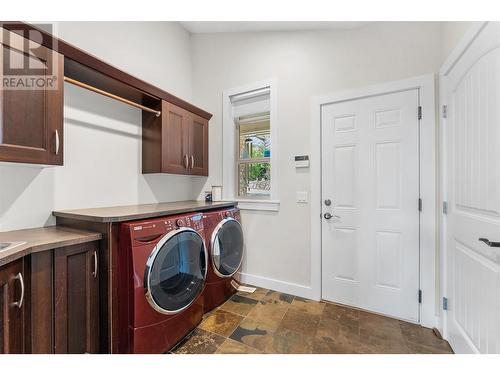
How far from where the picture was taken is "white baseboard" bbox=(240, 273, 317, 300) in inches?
90.3

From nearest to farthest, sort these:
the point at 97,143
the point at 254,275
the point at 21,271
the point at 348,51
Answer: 1. the point at 21,271
2. the point at 97,143
3. the point at 348,51
4. the point at 254,275

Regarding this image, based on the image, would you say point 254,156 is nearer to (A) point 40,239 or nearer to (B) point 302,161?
(B) point 302,161

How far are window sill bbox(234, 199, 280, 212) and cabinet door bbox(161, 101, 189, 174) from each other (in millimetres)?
738

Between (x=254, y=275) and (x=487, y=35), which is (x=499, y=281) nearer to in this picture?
(x=487, y=35)

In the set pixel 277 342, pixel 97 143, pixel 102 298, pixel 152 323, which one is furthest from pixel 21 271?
pixel 277 342


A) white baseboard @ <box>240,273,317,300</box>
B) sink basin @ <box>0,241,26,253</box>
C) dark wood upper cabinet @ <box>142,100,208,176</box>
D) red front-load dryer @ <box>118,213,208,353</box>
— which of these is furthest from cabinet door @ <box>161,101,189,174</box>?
white baseboard @ <box>240,273,317,300</box>

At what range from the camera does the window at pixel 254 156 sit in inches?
106

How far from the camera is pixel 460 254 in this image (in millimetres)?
1478

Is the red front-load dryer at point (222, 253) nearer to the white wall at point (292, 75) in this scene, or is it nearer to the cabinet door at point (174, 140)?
the white wall at point (292, 75)

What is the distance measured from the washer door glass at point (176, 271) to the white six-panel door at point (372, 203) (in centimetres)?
125

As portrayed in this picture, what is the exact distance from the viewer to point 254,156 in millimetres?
2785

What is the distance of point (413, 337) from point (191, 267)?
5.79ft

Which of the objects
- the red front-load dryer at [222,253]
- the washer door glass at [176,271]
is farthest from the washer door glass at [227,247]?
the washer door glass at [176,271]

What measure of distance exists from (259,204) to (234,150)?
78 centimetres
